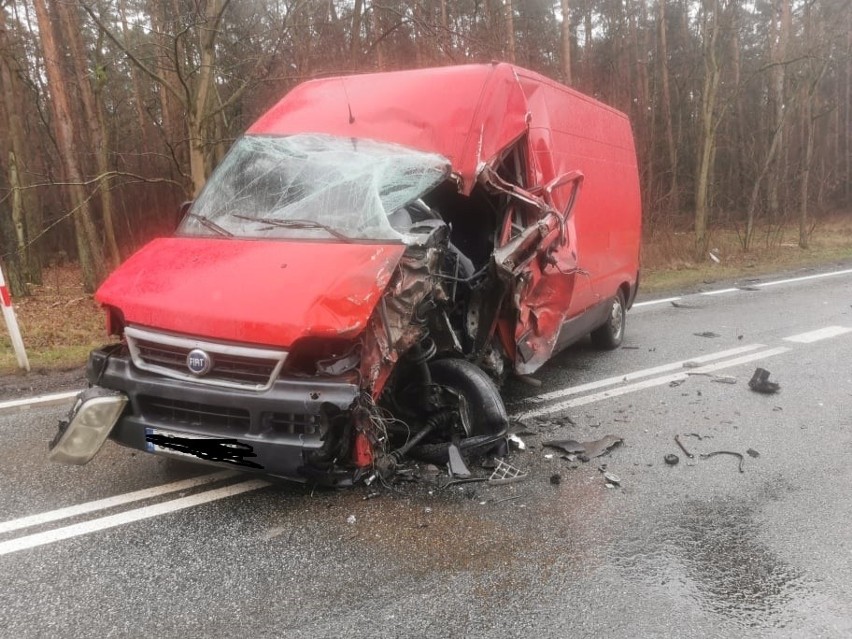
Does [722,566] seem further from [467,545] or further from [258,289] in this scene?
[258,289]

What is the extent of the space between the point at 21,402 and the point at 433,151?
395 centimetres

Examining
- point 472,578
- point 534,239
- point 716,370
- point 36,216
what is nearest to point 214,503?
point 472,578

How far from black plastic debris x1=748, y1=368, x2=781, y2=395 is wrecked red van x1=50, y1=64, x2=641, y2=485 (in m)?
1.54

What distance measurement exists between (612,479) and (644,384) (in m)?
2.16

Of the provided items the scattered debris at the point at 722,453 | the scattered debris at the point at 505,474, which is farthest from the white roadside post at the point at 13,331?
the scattered debris at the point at 722,453

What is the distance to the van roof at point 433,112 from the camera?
179 inches

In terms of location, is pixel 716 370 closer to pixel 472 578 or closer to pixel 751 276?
pixel 472 578

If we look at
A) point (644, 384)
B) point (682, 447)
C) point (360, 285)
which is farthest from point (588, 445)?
point (360, 285)

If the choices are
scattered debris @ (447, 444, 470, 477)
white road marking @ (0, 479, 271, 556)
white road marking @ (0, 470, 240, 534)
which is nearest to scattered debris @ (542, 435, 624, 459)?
scattered debris @ (447, 444, 470, 477)

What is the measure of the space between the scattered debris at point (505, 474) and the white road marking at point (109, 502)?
1.55 metres

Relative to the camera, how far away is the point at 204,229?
426 centimetres

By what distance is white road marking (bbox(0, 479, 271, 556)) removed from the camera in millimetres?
3186

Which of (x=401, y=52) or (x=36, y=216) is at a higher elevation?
(x=401, y=52)

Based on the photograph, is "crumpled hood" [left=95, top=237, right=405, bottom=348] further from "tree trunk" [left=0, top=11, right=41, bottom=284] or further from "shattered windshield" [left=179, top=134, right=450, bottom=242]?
"tree trunk" [left=0, top=11, right=41, bottom=284]
